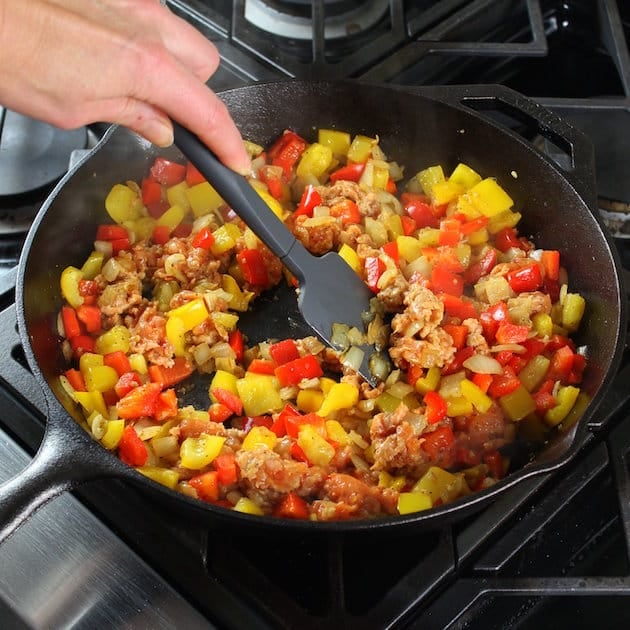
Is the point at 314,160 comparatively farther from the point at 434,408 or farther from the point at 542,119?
the point at 434,408

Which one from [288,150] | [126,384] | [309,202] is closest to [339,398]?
[126,384]

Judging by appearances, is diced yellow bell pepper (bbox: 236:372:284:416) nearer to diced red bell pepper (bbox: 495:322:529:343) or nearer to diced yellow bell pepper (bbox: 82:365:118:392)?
diced yellow bell pepper (bbox: 82:365:118:392)

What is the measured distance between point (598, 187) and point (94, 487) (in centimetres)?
168

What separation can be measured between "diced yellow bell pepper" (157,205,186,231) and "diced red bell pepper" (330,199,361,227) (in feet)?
1.55

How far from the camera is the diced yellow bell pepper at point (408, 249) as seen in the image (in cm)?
234

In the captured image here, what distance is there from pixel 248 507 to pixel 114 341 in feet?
2.07

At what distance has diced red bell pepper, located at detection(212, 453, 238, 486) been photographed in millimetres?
1880

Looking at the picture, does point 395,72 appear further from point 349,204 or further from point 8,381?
point 8,381

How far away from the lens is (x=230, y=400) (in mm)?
2068

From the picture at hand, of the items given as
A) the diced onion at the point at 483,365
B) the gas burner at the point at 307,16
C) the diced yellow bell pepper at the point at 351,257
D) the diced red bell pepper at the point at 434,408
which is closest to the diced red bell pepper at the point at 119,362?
the diced yellow bell pepper at the point at 351,257

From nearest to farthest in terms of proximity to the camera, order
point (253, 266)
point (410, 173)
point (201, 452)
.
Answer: point (201, 452) → point (253, 266) → point (410, 173)

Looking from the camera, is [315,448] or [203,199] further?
[203,199]

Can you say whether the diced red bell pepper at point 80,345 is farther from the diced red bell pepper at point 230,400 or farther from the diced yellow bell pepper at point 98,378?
the diced red bell pepper at point 230,400

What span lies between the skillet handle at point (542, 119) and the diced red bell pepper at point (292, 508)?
3.57 ft
